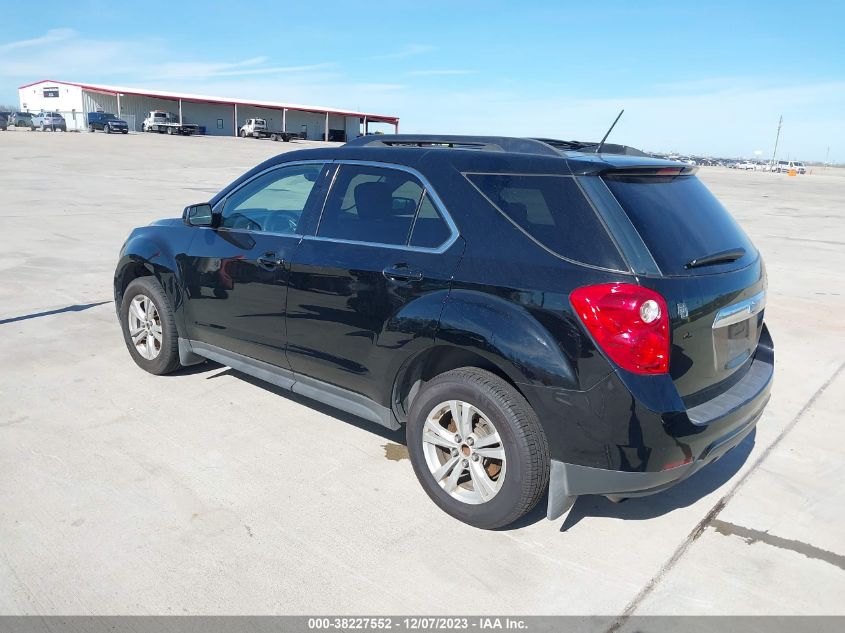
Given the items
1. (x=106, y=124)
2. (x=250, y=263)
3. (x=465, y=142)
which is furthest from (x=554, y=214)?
(x=106, y=124)

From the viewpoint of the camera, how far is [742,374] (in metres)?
3.52

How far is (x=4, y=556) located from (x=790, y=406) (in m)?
4.99

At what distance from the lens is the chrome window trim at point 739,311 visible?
318cm

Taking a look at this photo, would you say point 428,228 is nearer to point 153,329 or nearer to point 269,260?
point 269,260

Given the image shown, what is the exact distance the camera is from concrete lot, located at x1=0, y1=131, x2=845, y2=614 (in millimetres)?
2898

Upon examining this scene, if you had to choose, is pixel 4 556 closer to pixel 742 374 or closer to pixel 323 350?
pixel 323 350

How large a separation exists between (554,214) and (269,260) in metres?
1.87

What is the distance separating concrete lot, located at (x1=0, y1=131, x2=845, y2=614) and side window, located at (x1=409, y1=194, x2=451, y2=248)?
1326 mm

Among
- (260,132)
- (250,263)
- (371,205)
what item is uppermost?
(260,132)

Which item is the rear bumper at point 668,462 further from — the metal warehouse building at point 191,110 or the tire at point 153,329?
the metal warehouse building at point 191,110

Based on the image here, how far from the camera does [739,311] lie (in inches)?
132

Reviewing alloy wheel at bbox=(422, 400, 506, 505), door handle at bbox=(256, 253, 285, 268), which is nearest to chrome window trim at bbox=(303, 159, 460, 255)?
door handle at bbox=(256, 253, 285, 268)

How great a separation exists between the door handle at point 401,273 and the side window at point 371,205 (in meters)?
0.15

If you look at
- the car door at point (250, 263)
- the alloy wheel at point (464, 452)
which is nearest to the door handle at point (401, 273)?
the alloy wheel at point (464, 452)
